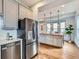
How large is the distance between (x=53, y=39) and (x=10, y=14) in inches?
162

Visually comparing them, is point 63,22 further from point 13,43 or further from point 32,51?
point 13,43

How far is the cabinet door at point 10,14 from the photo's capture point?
2744mm

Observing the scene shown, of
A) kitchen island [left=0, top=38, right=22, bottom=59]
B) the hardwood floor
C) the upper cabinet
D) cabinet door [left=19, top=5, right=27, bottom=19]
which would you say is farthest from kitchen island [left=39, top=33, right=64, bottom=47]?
kitchen island [left=0, top=38, right=22, bottom=59]

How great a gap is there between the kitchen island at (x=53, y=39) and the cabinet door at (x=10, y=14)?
3607 mm

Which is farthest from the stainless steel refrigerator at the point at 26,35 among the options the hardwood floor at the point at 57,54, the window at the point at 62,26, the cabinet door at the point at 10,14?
the window at the point at 62,26

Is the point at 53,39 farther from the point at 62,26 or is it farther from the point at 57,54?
the point at 62,26

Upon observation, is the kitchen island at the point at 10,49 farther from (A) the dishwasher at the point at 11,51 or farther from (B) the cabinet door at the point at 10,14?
(B) the cabinet door at the point at 10,14

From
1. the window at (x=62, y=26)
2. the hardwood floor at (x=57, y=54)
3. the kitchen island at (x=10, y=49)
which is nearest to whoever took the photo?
the kitchen island at (x=10, y=49)

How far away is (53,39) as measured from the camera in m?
6.27

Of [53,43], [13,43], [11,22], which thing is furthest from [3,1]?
[53,43]

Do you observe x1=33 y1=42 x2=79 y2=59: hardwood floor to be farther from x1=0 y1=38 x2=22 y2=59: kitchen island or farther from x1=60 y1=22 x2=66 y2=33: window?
x1=60 y1=22 x2=66 y2=33: window

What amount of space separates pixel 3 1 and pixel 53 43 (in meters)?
4.66

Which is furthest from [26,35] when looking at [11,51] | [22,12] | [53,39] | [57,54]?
[53,39]

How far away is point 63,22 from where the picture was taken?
962 centimetres
